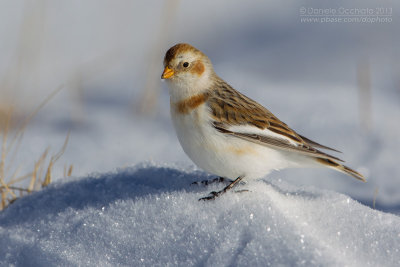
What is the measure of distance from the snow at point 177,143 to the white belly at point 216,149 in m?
0.14

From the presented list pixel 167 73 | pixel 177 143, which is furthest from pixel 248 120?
pixel 177 143

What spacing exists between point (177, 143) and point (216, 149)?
8.12 feet

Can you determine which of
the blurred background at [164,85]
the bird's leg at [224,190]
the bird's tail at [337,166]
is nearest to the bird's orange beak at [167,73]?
the blurred background at [164,85]

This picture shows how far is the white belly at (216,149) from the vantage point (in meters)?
2.97

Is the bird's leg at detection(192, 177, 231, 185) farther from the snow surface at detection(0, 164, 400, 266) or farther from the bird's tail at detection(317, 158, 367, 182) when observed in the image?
the bird's tail at detection(317, 158, 367, 182)

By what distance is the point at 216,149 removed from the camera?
9.77 ft

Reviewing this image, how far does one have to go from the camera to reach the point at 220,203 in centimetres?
277

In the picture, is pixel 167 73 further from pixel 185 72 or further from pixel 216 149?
pixel 216 149

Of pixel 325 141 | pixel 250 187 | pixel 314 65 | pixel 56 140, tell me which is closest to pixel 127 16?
pixel 314 65

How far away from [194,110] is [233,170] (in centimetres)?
38

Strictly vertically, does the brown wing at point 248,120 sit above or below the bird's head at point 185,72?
below

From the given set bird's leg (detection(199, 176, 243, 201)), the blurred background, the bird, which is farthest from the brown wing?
the blurred background

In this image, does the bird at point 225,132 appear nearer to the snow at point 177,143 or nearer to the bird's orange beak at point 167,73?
the bird's orange beak at point 167,73

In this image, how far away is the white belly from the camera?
2975 mm
